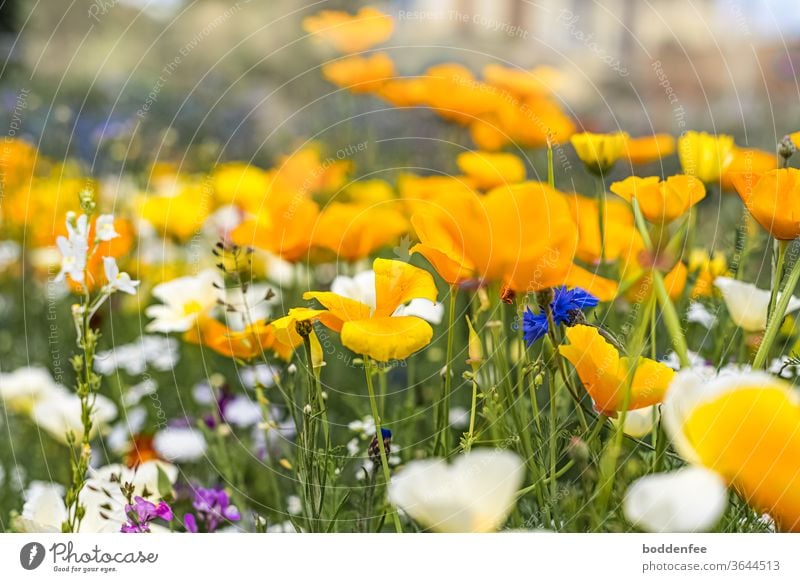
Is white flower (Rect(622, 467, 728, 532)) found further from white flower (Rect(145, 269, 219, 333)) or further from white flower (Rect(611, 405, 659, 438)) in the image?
white flower (Rect(145, 269, 219, 333))

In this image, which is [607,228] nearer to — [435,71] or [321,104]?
[435,71]

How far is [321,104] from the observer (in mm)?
1825

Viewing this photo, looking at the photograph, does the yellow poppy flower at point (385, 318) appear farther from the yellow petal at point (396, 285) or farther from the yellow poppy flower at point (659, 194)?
the yellow poppy flower at point (659, 194)

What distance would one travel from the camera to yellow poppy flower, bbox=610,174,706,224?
0.53 m

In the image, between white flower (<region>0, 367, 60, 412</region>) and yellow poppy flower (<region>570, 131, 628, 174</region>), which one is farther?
white flower (<region>0, 367, 60, 412</region>)

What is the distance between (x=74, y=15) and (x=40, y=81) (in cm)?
45

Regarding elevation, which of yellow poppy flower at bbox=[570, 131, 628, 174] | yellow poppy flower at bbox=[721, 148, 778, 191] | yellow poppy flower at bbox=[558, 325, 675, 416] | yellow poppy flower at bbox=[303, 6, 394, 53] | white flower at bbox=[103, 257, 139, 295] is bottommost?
yellow poppy flower at bbox=[558, 325, 675, 416]

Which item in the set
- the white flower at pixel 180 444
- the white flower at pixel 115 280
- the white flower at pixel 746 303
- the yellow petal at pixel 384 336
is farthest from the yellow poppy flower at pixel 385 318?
the white flower at pixel 180 444

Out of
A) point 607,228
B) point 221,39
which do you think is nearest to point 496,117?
point 607,228

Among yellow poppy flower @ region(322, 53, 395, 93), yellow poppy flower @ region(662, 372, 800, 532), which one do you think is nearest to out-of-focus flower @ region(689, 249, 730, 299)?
yellow poppy flower @ region(662, 372, 800, 532)

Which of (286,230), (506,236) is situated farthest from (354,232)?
(506,236)

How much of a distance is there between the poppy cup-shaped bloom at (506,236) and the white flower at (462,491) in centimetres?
10

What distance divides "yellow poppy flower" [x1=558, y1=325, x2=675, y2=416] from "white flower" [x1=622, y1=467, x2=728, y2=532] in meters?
0.05
